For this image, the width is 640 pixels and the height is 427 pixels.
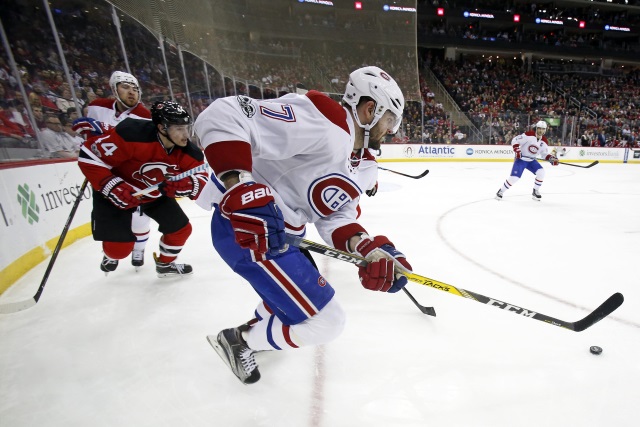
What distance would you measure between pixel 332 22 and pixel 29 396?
10104 millimetres

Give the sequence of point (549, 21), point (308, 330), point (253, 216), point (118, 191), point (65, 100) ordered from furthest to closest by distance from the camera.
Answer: point (549, 21) → point (65, 100) → point (118, 191) → point (308, 330) → point (253, 216)

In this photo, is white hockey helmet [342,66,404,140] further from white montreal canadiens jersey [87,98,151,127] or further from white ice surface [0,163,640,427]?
white montreal canadiens jersey [87,98,151,127]

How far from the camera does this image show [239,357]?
4.91 ft

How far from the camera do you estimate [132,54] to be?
538 cm

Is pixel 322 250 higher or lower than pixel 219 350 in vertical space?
higher

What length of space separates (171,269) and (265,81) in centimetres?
A: 709

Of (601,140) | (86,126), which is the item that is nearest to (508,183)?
(86,126)

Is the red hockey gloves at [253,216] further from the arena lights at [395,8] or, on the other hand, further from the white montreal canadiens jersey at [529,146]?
the arena lights at [395,8]

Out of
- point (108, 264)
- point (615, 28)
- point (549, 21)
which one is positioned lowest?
point (108, 264)

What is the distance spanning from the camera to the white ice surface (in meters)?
1.40

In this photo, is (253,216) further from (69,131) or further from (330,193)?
(69,131)

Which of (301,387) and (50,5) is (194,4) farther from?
(301,387)

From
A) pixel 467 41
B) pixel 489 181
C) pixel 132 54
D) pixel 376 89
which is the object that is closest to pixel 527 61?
pixel 467 41

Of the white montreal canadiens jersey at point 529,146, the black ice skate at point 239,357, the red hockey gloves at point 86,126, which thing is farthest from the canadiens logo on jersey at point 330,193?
the white montreal canadiens jersey at point 529,146
